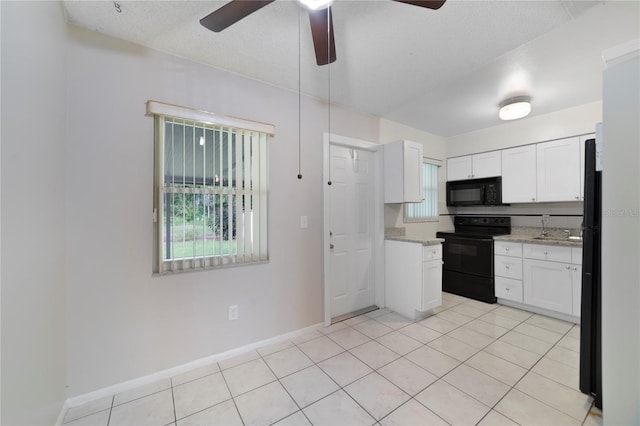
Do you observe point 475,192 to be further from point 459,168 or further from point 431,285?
point 431,285

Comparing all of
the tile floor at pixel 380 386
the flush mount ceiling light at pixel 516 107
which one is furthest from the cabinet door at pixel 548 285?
the flush mount ceiling light at pixel 516 107

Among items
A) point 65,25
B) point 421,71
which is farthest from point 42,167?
point 421,71

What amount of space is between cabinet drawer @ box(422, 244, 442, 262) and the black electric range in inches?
33.6

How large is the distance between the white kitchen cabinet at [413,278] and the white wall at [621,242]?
1.57 meters

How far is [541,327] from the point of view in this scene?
8.58 ft

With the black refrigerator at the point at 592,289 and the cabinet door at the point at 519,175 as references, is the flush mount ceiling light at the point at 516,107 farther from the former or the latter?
the black refrigerator at the point at 592,289

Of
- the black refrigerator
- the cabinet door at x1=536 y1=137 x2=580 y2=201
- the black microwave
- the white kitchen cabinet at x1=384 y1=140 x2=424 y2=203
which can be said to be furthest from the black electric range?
the black refrigerator

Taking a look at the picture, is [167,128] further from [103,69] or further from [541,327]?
[541,327]

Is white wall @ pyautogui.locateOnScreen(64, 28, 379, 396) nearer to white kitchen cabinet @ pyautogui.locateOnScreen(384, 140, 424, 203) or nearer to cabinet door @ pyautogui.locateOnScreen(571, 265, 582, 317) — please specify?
white kitchen cabinet @ pyautogui.locateOnScreen(384, 140, 424, 203)

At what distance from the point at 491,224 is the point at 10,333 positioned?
478cm

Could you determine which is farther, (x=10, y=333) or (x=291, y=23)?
(x=291, y=23)

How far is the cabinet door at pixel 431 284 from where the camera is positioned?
276 centimetres

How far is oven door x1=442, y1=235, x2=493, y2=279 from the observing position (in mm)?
3281

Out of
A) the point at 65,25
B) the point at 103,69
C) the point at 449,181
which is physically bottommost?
the point at 449,181
